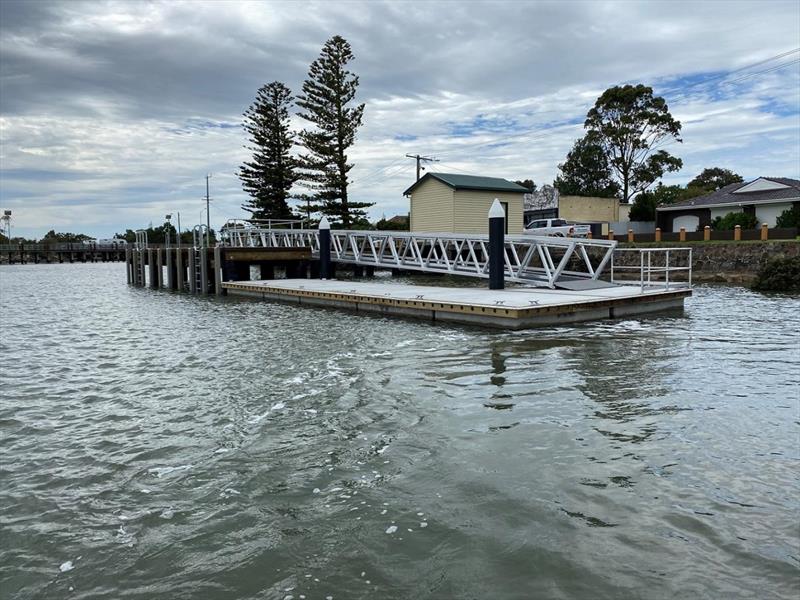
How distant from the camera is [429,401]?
7641 mm

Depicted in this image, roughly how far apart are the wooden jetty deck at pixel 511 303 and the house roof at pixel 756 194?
66.9 ft

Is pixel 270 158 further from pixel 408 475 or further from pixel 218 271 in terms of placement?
pixel 408 475

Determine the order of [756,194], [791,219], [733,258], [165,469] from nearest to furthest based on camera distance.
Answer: [165,469] < [733,258] < [791,219] < [756,194]

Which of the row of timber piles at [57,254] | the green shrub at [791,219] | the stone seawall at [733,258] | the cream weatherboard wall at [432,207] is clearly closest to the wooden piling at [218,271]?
the cream weatherboard wall at [432,207]

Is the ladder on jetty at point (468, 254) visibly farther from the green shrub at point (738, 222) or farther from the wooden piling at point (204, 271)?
the green shrub at point (738, 222)

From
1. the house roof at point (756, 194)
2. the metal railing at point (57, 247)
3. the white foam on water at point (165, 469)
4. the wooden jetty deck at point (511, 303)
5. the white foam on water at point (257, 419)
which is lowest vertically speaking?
the white foam on water at point (165, 469)

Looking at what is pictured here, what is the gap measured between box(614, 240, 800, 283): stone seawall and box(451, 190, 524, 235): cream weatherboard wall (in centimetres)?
694

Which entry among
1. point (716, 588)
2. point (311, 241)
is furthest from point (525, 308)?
point (311, 241)

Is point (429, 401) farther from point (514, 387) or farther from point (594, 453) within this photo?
point (594, 453)

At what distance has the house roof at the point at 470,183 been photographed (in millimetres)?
28573

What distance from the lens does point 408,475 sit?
5.29m

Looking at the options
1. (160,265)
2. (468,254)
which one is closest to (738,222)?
(468,254)

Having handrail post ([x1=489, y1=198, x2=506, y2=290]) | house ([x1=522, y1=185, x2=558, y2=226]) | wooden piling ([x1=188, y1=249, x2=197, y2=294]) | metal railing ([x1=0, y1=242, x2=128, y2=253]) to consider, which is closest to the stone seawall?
handrail post ([x1=489, y1=198, x2=506, y2=290])

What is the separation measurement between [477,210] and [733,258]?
11.3 metres
